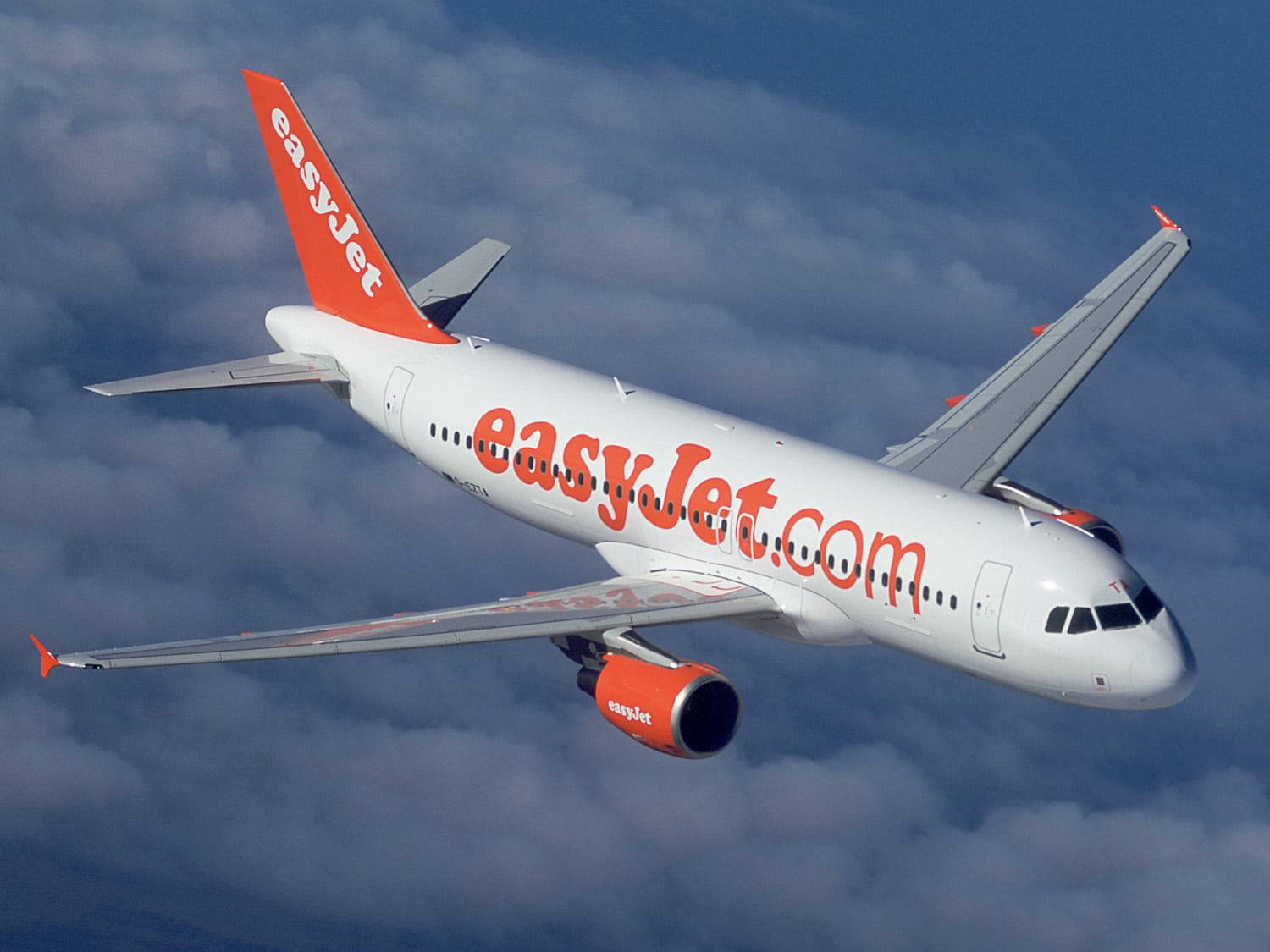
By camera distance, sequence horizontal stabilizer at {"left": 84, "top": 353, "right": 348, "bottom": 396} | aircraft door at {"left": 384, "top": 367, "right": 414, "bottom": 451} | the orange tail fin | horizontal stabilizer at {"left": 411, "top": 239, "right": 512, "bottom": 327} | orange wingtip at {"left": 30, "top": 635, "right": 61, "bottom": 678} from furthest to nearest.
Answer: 1. horizontal stabilizer at {"left": 411, "top": 239, "right": 512, "bottom": 327}
2. the orange tail fin
3. aircraft door at {"left": 384, "top": 367, "right": 414, "bottom": 451}
4. horizontal stabilizer at {"left": 84, "top": 353, "right": 348, "bottom": 396}
5. orange wingtip at {"left": 30, "top": 635, "right": 61, "bottom": 678}

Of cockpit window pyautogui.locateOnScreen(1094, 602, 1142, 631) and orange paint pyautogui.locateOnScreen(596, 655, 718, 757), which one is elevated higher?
cockpit window pyautogui.locateOnScreen(1094, 602, 1142, 631)

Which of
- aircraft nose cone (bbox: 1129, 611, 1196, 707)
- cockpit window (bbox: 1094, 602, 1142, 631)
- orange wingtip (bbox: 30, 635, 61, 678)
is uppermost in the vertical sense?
cockpit window (bbox: 1094, 602, 1142, 631)

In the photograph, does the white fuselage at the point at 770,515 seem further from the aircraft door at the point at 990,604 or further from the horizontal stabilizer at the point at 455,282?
the horizontal stabilizer at the point at 455,282

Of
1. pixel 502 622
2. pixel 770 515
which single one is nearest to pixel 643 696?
pixel 502 622

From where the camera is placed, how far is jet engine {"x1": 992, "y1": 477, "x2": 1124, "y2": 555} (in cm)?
5438

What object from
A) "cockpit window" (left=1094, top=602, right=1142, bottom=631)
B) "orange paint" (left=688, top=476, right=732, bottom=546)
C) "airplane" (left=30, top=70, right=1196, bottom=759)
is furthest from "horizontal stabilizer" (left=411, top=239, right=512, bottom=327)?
"cockpit window" (left=1094, top=602, right=1142, bottom=631)

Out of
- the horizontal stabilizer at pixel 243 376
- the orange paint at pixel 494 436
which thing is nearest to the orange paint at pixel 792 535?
the orange paint at pixel 494 436

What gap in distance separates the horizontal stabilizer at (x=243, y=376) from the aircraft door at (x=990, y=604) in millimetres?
22274

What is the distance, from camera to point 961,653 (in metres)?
47.7

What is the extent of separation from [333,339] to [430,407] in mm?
4700

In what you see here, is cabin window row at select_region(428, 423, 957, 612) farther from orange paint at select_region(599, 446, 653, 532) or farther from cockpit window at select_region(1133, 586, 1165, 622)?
cockpit window at select_region(1133, 586, 1165, 622)

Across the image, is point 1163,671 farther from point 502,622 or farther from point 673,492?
point 502,622

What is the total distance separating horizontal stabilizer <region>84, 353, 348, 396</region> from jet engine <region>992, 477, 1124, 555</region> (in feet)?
66.6

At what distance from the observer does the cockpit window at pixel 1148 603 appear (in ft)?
152
